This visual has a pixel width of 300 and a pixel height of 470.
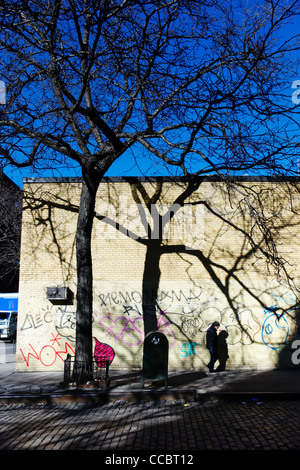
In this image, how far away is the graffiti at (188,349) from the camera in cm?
1098

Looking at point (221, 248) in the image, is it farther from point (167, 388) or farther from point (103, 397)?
point (103, 397)

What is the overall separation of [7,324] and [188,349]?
16042 millimetres

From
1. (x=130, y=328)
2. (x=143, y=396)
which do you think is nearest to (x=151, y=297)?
(x=130, y=328)

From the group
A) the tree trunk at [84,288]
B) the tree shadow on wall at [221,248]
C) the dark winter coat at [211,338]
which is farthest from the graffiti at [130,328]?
the tree trunk at [84,288]

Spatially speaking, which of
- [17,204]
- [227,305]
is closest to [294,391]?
[227,305]

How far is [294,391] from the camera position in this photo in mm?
8172

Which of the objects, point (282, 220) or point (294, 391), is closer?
point (294, 391)

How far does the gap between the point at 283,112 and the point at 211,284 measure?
17.4 feet

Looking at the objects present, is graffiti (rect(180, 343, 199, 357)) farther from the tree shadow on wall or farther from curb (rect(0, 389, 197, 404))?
curb (rect(0, 389, 197, 404))

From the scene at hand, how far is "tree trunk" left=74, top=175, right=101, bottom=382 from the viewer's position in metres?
8.91

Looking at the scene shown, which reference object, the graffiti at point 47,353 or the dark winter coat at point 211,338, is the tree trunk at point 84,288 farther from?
the dark winter coat at point 211,338

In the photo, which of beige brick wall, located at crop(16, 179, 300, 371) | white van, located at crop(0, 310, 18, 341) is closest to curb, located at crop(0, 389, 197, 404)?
beige brick wall, located at crop(16, 179, 300, 371)

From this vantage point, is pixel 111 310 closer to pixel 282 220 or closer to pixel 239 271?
pixel 239 271

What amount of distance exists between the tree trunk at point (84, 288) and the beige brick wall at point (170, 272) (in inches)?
81.9
